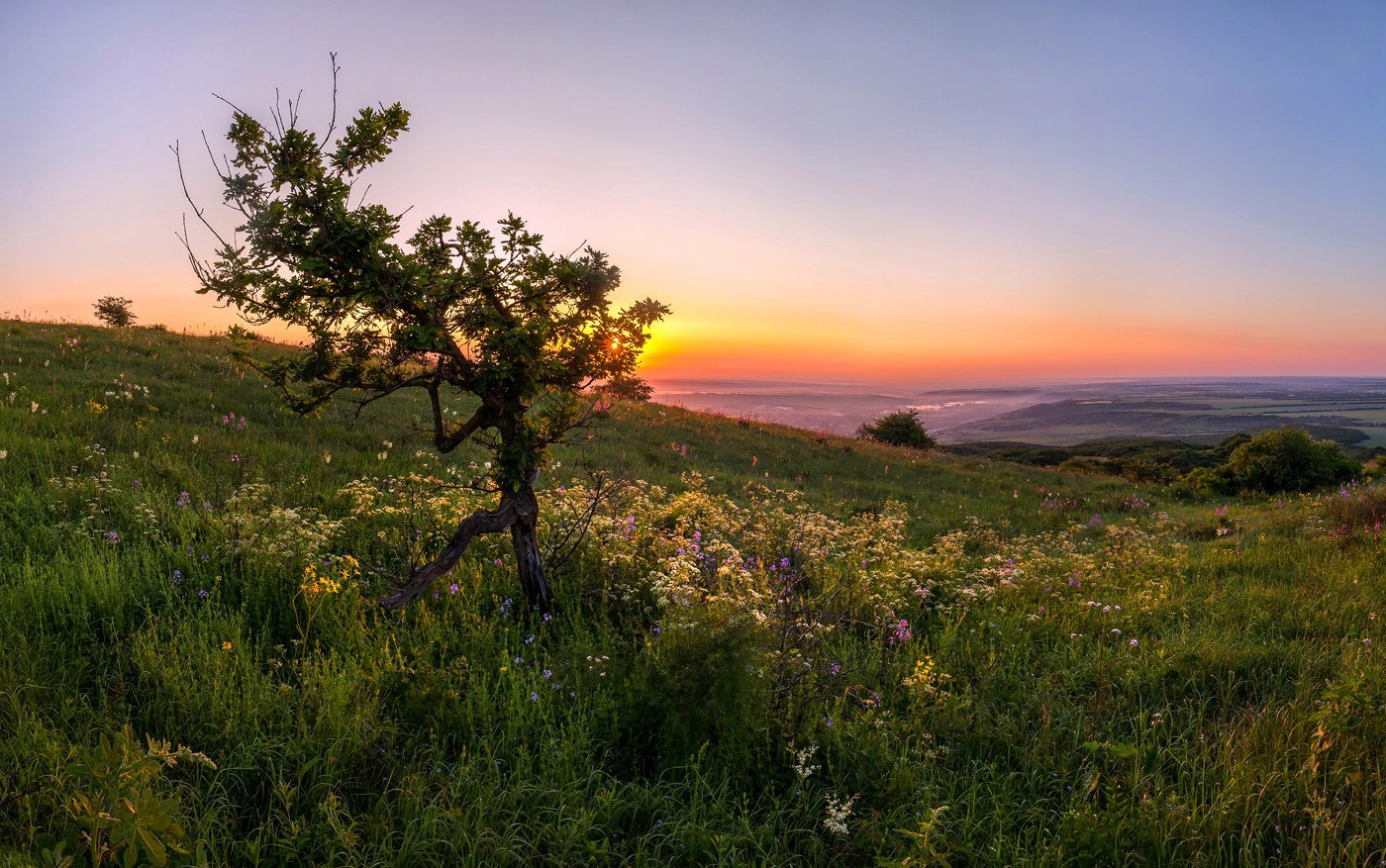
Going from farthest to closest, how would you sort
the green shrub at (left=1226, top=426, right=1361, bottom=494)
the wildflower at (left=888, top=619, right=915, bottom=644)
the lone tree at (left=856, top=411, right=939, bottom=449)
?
the lone tree at (left=856, top=411, right=939, bottom=449) < the green shrub at (left=1226, top=426, right=1361, bottom=494) < the wildflower at (left=888, top=619, right=915, bottom=644)

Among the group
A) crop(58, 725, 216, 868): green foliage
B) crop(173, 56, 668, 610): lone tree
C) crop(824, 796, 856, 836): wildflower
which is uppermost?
crop(173, 56, 668, 610): lone tree

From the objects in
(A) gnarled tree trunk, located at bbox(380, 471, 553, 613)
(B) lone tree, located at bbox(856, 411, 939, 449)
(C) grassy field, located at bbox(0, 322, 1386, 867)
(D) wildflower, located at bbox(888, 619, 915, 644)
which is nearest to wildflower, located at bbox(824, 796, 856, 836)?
(C) grassy field, located at bbox(0, 322, 1386, 867)

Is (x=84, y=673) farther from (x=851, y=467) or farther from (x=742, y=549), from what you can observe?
(x=851, y=467)

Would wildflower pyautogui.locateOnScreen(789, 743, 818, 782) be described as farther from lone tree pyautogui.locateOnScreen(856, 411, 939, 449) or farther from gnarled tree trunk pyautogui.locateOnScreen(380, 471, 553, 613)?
lone tree pyautogui.locateOnScreen(856, 411, 939, 449)

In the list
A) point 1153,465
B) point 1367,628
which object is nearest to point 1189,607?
point 1367,628

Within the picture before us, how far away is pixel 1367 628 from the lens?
17.0ft

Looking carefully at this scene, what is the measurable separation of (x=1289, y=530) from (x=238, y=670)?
1346 cm

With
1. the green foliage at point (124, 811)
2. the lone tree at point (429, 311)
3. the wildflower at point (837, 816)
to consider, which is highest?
the lone tree at point (429, 311)

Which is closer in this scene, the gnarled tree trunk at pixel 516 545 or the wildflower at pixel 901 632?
the gnarled tree trunk at pixel 516 545

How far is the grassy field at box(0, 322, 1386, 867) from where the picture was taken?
9.19ft

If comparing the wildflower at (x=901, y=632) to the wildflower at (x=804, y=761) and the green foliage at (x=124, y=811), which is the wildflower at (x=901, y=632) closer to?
the wildflower at (x=804, y=761)

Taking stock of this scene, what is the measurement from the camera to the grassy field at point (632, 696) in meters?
2.80

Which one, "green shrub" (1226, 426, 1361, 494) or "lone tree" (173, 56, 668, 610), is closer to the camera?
"lone tree" (173, 56, 668, 610)

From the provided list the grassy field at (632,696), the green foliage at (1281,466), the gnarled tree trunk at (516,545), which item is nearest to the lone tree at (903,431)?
the green foliage at (1281,466)
